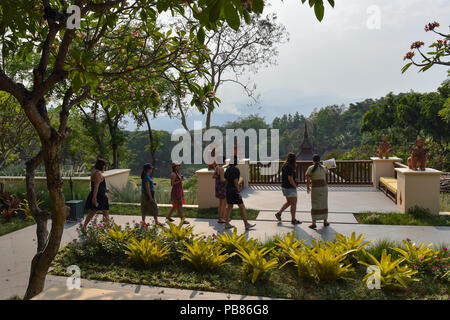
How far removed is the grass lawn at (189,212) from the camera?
869cm

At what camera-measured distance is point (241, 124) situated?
75500 mm

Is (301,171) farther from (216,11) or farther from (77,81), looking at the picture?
(216,11)

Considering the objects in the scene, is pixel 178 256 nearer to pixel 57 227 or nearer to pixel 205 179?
pixel 57 227

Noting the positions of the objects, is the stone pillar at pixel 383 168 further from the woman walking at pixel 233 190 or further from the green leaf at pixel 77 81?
the green leaf at pixel 77 81

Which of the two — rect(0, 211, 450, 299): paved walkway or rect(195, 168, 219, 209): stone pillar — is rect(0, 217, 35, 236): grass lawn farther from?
rect(195, 168, 219, 209): stone pillar

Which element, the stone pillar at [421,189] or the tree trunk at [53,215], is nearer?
the tree trunk at [53,215]

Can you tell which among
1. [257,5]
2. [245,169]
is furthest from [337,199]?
[257,5]

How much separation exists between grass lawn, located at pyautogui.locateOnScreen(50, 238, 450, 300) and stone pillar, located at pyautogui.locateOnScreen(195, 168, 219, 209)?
4019 mm

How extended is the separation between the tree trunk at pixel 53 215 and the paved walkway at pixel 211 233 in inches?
41.1

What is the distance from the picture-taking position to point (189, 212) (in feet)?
30.0

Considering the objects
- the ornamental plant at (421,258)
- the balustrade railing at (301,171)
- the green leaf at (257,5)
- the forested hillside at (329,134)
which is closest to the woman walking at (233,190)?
the ornamental plant at (421,258)

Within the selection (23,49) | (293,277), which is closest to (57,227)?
(23,49)

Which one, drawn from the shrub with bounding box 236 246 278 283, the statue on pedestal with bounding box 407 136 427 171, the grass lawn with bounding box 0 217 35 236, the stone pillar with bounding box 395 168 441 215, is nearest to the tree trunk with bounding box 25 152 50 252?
the shrub with bounding box 236 246 278 283

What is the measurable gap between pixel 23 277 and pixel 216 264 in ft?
9.46
